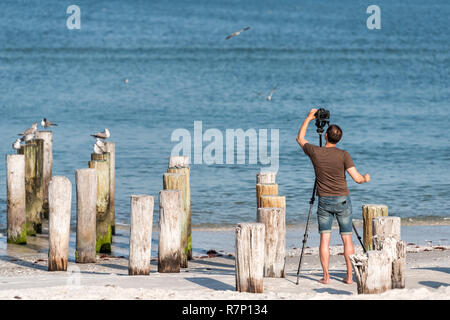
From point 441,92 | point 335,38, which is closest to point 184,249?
point 441,92

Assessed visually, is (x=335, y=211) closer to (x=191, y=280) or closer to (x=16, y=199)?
(x=191, y=280)

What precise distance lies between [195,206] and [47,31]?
68.5 metres

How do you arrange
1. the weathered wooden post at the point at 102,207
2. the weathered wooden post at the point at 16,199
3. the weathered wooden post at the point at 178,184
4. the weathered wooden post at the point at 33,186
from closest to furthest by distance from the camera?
the weathered wooden post at the point at 178,184 < the weathered wooden post at the point at 102,207 < the weathered wooden post at the point at 16,199 < the weathered wooden post at the point at 33,186

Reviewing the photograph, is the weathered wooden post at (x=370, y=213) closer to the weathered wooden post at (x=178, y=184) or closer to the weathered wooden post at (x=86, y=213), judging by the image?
the weathered wooden post at (x=178, y=184)

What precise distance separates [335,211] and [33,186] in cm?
724

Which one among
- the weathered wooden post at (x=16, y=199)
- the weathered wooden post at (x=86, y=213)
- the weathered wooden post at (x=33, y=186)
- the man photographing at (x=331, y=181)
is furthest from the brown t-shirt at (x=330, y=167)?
the weathered wooden post at (x=33, y=186)

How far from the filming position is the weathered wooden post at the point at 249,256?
8.80 meters

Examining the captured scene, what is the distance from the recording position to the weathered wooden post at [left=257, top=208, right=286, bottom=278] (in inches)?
390

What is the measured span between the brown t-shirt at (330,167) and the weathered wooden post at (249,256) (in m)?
0.99

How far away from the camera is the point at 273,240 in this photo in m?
10.1

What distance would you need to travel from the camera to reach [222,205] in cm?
1880

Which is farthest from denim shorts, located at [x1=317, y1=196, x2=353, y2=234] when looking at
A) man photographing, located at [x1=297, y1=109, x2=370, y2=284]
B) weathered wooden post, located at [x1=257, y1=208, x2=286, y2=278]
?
weathered wooden post, located at [x1=257, y1=208, x2=286, y2=278]

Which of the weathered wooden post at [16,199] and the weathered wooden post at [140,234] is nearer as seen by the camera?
the weathered wooden post at [140,234]

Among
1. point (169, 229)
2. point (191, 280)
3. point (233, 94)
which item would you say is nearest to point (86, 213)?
Result: point (169, 229)
